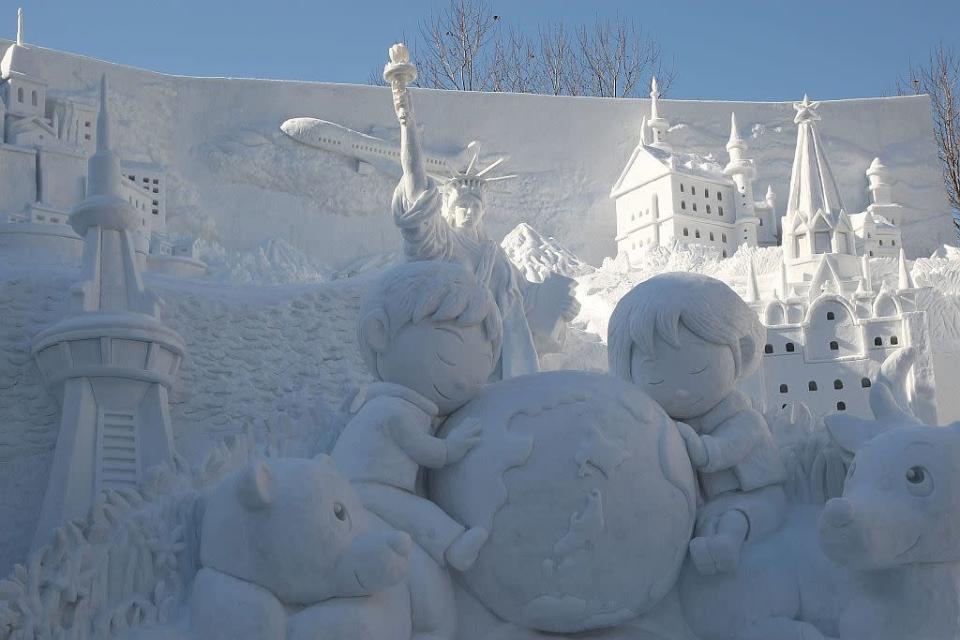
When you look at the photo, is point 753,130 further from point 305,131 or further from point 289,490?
point 289,490

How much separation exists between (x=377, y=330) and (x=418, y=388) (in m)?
0.17

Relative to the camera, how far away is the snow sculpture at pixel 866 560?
220 cm

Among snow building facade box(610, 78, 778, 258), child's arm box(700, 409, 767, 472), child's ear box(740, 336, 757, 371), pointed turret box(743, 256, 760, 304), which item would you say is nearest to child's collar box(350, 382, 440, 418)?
child's arm box(700, 409, 767, 472)

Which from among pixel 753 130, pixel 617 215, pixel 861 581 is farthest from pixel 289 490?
pixel 753 130

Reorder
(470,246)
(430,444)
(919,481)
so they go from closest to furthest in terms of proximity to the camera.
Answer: (919,481), (430,444), (470,246)

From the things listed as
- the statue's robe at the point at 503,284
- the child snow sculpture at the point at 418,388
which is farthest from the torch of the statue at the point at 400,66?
the child snow sculpture at the point at 418,388

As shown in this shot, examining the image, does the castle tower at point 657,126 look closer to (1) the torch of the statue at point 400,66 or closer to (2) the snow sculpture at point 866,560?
(1) the torch of the statue at point 400,66

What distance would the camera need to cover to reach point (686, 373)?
2600 mm

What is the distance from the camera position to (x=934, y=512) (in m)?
2.22

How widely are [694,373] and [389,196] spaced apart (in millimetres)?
11642

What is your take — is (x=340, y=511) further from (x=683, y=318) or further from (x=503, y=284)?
(x=503, y=284)

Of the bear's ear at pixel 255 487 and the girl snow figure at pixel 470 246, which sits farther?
the girl snow figure at pixel 470 246

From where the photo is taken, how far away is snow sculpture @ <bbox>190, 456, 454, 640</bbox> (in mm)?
2004

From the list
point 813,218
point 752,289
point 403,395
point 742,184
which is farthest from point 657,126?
point 403,395
